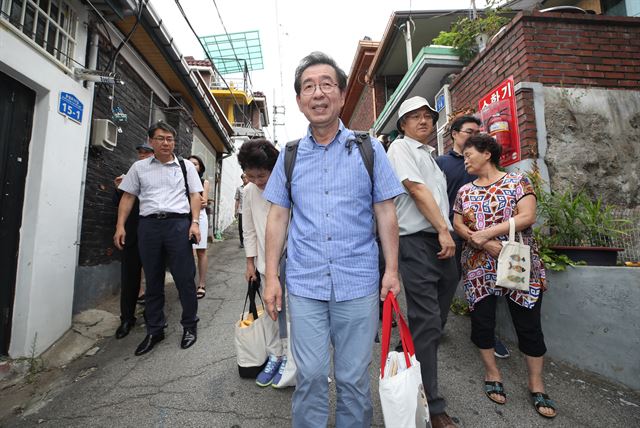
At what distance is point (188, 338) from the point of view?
9.95ft

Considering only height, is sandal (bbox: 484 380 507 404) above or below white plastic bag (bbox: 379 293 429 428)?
below

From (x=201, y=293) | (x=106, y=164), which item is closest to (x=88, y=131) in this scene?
(x=106, y=164)

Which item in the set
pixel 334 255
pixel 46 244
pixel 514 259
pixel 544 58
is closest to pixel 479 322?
pixel 514 259

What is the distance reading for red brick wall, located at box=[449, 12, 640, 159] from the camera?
3.45m

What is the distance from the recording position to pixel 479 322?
219 centimetres

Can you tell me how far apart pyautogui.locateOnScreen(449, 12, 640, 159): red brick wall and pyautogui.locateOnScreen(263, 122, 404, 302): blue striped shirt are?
275 centimetres

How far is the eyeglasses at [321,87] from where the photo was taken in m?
1.56

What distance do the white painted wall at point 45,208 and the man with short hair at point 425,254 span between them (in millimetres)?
3088

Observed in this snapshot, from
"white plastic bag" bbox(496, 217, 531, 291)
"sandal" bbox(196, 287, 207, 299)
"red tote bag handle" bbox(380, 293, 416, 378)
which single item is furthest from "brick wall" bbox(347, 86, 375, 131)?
"red tote bag handle" bbox(380, 293, 416, 378)

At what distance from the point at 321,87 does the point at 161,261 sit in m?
2.39

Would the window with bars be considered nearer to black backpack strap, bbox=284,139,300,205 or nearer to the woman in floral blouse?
black backpack strap, bbox=284,139,300,205

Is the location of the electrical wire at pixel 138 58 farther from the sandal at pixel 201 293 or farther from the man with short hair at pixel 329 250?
the sandal at pixel 201 293

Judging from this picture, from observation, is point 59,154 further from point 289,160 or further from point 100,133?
point 289,160

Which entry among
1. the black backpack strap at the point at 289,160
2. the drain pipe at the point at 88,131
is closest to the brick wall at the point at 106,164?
the drain pipe at the point at 88,131
